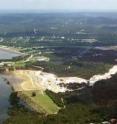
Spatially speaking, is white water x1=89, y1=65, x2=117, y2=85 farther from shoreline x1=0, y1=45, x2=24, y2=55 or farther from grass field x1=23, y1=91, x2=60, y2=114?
shoreline x1=0, y1=45, x2=24, y2=55

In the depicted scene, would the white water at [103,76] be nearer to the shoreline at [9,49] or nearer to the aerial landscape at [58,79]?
the aerial landscape at [58,79]

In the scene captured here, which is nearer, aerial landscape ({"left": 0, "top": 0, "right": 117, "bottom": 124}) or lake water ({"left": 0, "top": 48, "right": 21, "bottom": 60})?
aerial landscape ({"left": 0, "top": 0, "right": 117, "bottom": 124})

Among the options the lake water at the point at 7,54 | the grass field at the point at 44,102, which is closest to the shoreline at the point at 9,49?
the lake water at the point at 7,54

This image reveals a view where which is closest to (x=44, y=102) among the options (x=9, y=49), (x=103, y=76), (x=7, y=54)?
(x=103, y=76)

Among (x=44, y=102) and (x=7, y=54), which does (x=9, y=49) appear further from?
(x=44, y=102)

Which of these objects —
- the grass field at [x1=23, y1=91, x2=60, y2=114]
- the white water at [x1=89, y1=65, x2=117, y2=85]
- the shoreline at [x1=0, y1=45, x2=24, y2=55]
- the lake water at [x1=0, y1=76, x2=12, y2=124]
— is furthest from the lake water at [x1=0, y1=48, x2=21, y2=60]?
the grass field at [x1=23, y1=91, x2=60, y2=114]

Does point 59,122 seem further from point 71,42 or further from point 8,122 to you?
point 71,42
